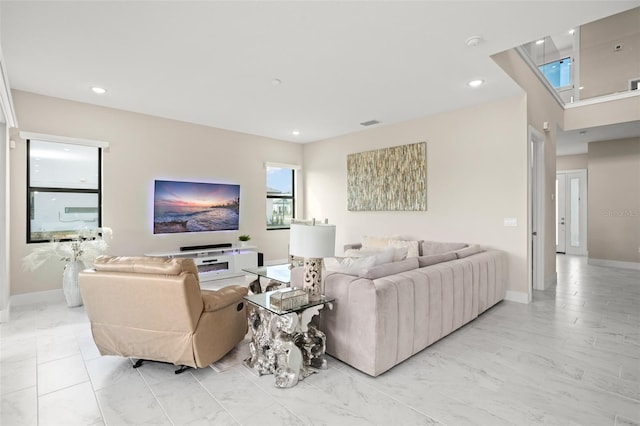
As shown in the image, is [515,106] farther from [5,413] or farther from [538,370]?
[5,413]

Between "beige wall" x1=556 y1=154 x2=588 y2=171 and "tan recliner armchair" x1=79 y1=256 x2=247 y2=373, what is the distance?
9.58 metres

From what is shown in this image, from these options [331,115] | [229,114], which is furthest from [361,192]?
[229,114]

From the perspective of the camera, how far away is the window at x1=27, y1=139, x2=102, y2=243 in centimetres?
439

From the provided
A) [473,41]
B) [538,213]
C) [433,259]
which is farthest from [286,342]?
[538,213]

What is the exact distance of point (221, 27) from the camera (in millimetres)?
2721

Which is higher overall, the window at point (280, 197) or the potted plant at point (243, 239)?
the window at point (280, 197)

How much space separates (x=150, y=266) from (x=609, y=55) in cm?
861

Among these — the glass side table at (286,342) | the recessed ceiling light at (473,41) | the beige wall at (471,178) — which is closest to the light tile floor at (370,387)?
the glass side table at (286,342)

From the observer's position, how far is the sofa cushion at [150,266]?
2262 mm

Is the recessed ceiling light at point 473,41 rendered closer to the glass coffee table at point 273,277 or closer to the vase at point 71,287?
the glass coffee table at point 273,277

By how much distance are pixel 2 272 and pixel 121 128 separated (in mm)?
2464

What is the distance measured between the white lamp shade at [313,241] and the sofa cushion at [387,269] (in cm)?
38

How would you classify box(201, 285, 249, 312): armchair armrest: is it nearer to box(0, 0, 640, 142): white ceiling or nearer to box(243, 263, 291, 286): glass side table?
box(243, 263, 291, 286): glass side table

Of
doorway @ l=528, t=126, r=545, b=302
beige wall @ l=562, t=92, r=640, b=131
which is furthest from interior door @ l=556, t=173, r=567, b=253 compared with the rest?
doorway @ l=528, t=126, r=545, b=302
